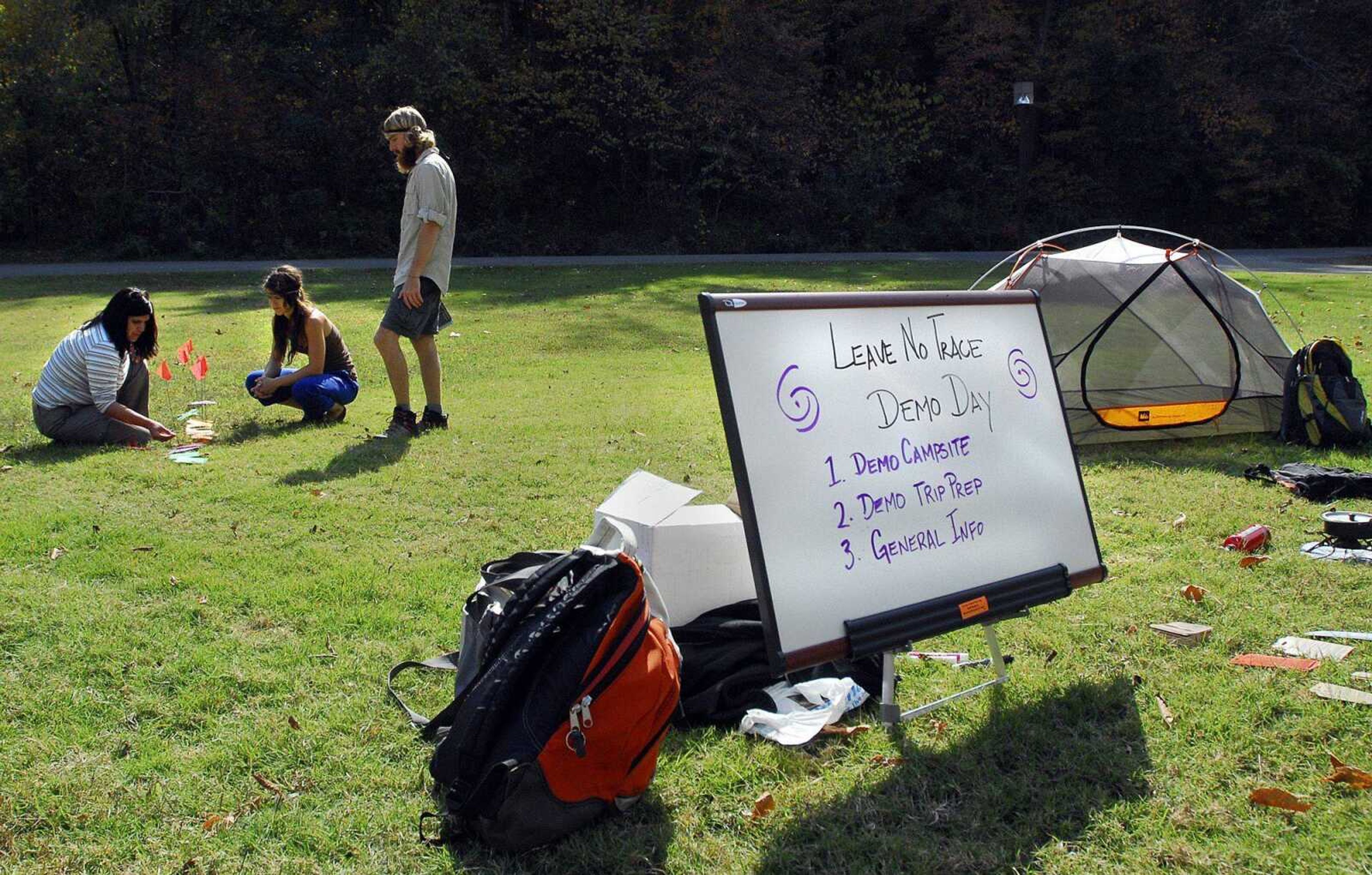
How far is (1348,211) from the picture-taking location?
1042 inches

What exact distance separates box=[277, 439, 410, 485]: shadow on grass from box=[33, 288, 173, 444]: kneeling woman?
129cm

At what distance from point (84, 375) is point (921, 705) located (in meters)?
5.90

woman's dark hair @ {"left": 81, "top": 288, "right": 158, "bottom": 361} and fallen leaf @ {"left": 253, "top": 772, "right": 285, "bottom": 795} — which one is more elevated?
woman's dark hair @ {"left": 81, "top": 288, "right": 158, "bottom": 361}

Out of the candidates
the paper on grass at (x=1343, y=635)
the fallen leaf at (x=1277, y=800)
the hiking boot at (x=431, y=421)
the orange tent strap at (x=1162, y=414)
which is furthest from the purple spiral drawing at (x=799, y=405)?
the hiking boot at (x=431, y=421)

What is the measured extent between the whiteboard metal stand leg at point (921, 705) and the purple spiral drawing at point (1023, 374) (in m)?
0.81

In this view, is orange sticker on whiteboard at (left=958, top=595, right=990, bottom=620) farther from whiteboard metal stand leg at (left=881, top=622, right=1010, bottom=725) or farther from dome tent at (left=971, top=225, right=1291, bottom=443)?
dome tent at (left=971, top=225, right=1291, bottom=443)

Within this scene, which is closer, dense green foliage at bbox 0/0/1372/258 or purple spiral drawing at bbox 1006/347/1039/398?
purple spiral drawing at bbox 1006/347/1039/398

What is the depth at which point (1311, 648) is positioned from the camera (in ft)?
12.1

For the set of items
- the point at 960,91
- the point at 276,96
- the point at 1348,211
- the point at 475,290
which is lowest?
the point at 1348,211

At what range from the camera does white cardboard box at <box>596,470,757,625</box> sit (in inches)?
141

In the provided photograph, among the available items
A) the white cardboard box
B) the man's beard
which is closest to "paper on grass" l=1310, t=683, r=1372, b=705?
the white cardboard box

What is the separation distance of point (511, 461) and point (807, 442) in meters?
3.70

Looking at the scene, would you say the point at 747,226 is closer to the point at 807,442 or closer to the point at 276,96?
the point at 276,96

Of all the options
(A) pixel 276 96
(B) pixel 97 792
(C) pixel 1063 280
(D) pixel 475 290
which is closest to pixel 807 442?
(B) pixel 97 792
